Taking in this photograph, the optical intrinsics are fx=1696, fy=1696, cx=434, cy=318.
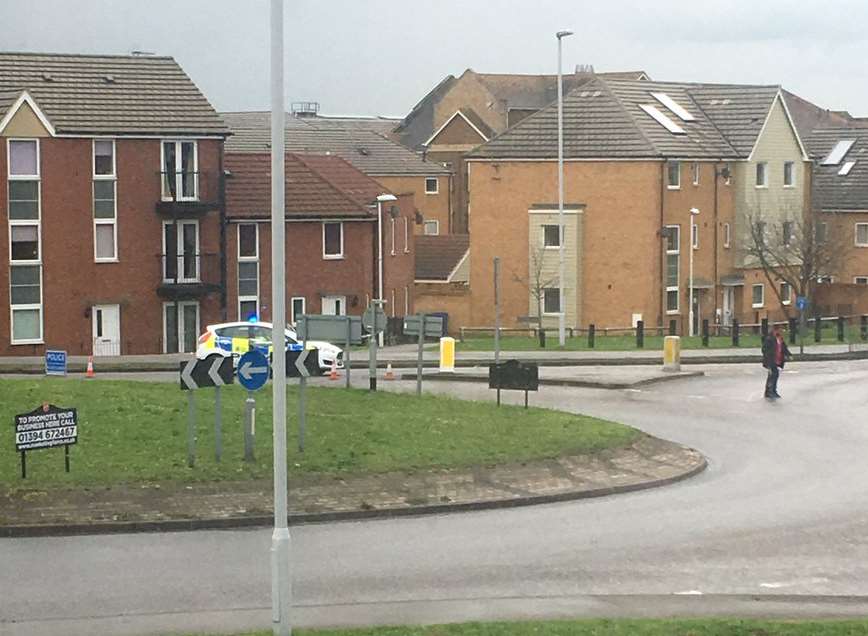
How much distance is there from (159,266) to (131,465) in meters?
33.8

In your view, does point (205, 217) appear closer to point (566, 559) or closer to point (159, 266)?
point (159, 266)

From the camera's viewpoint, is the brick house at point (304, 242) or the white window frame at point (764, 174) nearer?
the brick house at point (304, 242)

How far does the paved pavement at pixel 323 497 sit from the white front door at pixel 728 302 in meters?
46.3

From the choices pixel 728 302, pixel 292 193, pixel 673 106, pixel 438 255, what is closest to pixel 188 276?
pixel 292 193

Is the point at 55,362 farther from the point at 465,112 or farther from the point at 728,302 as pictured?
the point at 465,112

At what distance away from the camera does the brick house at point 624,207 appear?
67.1 metres

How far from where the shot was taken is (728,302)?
72.4m

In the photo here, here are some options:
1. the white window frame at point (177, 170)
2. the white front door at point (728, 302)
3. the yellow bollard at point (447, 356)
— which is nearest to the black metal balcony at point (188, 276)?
the white window frame at point (177, 170)

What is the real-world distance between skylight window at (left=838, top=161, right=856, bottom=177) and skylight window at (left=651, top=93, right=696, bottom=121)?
11541 millimetres

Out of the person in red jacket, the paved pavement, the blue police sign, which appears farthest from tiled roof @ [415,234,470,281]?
the paved pavement

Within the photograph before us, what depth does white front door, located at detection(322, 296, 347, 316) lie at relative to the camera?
61.2 meters

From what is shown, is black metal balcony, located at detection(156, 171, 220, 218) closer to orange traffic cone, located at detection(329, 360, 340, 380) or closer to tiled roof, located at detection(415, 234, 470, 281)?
orange traffic cone, located at detection(329, 360, 340, 380)

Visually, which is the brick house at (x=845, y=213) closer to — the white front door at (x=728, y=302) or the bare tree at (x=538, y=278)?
the white front door at (x=728, y=302)

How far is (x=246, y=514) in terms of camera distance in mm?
21156
